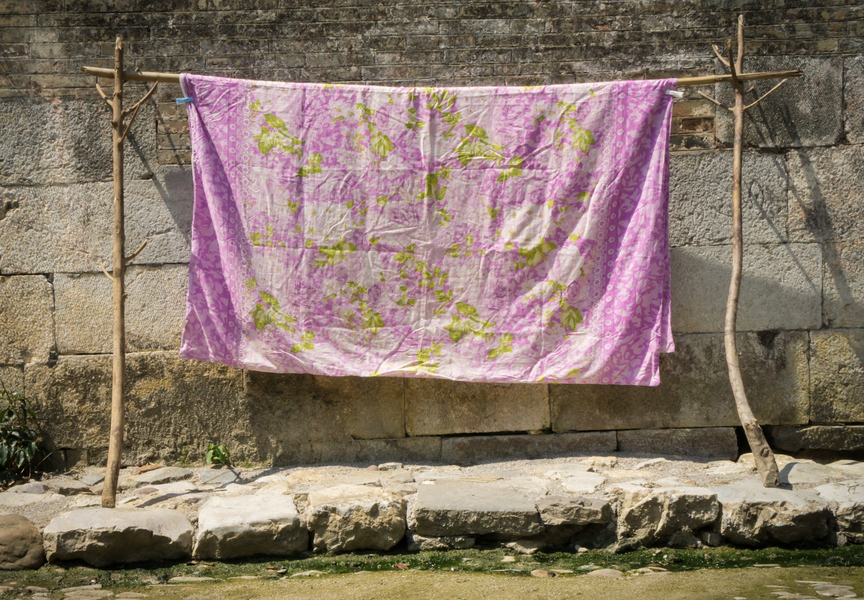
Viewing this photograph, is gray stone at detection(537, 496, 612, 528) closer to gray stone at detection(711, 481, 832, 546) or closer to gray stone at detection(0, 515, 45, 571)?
gray stone at detection(711, 481, 832, 546)

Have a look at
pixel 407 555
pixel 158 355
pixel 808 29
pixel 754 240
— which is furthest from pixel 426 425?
pixel 808 29

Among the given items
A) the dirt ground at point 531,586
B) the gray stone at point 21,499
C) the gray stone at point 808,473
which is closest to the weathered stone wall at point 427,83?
the gray stone at point 808,473

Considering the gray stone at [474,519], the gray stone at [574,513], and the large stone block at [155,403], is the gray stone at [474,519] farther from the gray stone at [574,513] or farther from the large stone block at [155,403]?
the large stone block at [155,403]

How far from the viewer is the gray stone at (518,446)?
12.9 ft

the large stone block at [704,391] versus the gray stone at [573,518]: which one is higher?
the large stone block at [704,391]

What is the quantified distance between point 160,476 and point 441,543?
1.68 m

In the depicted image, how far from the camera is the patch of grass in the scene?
111 inches

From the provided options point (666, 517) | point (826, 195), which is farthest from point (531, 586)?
point (826, 195)

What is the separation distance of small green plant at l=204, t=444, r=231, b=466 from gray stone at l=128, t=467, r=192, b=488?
0.14 m

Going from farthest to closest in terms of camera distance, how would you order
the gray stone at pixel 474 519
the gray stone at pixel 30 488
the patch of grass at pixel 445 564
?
the gray stone at pixel 30 488 < the gray stone at pixel 474 519 < the patch of grass at pixel 445 564

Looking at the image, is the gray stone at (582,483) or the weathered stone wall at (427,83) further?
the weathered stone wall at (427,83)

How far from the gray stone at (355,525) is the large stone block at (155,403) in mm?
1004

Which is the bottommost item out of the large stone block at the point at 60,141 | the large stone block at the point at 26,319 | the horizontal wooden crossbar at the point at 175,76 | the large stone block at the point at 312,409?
the large stone block at the point at 312,409

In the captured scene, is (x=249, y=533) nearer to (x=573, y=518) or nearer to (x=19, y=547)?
(x=19, y=547)
